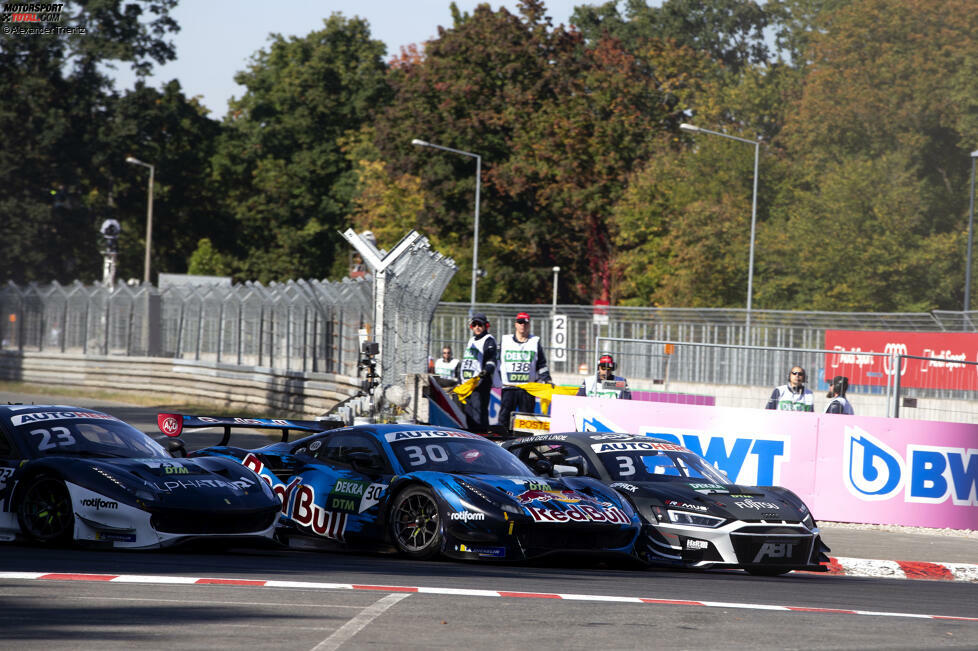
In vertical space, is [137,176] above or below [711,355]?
above

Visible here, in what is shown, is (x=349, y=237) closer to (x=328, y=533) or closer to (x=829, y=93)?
(x=328, y=533)

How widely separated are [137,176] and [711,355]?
48.5 metres

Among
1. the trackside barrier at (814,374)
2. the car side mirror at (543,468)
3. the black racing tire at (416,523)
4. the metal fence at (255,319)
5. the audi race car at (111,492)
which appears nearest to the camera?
the audi race car at (111,492)

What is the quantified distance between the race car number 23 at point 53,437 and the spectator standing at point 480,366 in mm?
6297

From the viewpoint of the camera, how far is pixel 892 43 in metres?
49.2

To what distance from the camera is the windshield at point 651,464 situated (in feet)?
38.6

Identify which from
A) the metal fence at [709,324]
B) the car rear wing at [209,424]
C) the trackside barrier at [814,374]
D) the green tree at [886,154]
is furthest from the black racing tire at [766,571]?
the green tree at [886,154]

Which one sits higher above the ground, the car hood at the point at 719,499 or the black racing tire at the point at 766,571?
the car hood at the point at 719,499

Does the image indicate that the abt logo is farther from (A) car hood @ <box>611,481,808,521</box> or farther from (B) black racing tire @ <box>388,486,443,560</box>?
(B) black racing tire @ <box>388,486,443,560</box>

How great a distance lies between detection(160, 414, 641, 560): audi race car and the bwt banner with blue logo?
13.4 ft

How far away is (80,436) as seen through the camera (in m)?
11.1

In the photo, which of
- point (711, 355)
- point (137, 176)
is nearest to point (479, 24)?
point (137, 176)

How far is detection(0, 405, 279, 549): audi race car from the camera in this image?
1016cm

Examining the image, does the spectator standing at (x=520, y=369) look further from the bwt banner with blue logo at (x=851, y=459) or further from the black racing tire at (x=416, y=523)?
the black racing tire at (x=416, y=523)
